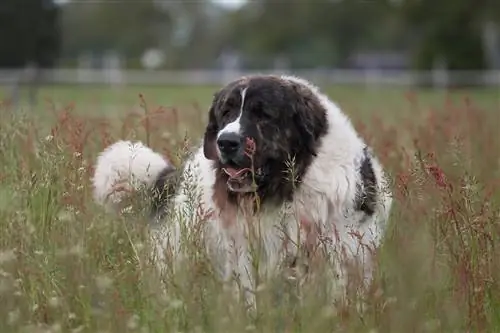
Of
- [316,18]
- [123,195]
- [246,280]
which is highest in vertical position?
[316,18]

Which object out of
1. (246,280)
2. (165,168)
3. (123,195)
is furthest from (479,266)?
(165,168)

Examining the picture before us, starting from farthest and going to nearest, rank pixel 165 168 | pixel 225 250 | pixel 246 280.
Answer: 1. pixel 165 168
2. pixel 225 250
3. pixel 246 280

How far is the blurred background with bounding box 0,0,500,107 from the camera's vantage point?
103ft

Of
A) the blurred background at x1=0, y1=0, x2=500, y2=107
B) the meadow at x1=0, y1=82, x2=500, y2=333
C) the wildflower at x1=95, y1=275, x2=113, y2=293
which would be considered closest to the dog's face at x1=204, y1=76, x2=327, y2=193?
the meadow at x1=0, y1=82, x2=500, y2=333

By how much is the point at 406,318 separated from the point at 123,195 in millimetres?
1791

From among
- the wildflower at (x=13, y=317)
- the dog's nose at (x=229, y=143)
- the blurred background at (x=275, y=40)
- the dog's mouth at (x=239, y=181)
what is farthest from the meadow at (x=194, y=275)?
the blurred background at (x=275, y=40)

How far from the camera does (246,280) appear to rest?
4070 mm

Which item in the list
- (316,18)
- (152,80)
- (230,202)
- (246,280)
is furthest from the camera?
(316,18)

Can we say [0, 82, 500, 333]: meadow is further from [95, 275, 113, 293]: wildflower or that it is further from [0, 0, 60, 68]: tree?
[0, 0, 60, 68]: tree

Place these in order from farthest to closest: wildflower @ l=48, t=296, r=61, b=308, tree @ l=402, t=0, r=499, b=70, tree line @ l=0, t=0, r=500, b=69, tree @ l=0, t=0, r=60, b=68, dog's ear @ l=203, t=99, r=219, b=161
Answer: tree line @ l=0, t=0, r=500, b=69, tree @ l=402, t=0, r=499, b=70, tree @ l=0, t=0, r=60, b=68, dog's ear @ l=203, t=99, r=219, b=161, wildflower @ l=48, t=296, r=61, b=308

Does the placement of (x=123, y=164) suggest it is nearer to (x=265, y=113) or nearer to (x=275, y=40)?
(x=265, y=113)

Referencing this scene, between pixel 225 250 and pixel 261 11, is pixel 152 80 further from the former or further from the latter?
pixel 261 11

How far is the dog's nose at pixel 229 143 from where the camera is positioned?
4520mm

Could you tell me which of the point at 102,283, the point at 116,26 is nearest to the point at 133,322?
the point at 102,283
